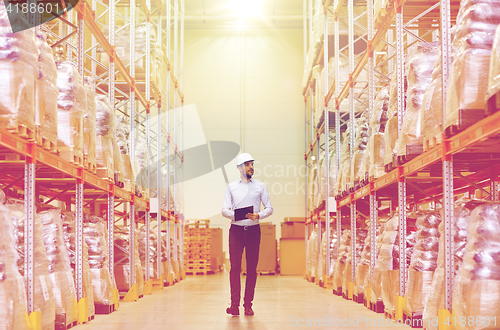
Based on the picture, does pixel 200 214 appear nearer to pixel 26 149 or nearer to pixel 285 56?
pixel 285 56

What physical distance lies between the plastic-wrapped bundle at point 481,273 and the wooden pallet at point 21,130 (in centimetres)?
359

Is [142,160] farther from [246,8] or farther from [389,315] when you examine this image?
[246,8]

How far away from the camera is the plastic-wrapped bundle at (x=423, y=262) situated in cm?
566

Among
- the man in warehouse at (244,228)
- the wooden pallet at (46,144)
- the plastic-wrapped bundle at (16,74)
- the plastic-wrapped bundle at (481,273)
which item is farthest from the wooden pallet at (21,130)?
the plastic-wrapped bundle at (481,273)

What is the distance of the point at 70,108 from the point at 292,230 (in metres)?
12.1

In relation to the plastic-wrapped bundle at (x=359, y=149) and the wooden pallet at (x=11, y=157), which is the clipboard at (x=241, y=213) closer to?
the wooden pallet at (x=11, y=157)

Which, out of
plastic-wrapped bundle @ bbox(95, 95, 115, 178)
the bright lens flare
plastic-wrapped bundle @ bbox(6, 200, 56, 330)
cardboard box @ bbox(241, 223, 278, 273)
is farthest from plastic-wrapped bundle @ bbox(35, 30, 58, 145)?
the bright lens flare

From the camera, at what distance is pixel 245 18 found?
2053 centimetres

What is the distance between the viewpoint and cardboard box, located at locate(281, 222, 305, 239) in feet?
57.3

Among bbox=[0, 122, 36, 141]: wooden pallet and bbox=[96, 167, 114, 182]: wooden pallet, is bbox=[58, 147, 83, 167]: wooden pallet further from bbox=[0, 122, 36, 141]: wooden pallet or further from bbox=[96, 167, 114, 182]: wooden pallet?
bbox=[96, 167, 114, 182]: wooden pallet

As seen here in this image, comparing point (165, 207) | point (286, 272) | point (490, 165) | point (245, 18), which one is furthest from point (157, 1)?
point (490, 165)

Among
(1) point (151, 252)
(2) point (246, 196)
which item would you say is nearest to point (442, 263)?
(2) point (246, 196)

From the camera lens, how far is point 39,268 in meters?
5.29

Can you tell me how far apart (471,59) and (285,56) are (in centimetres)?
1664
